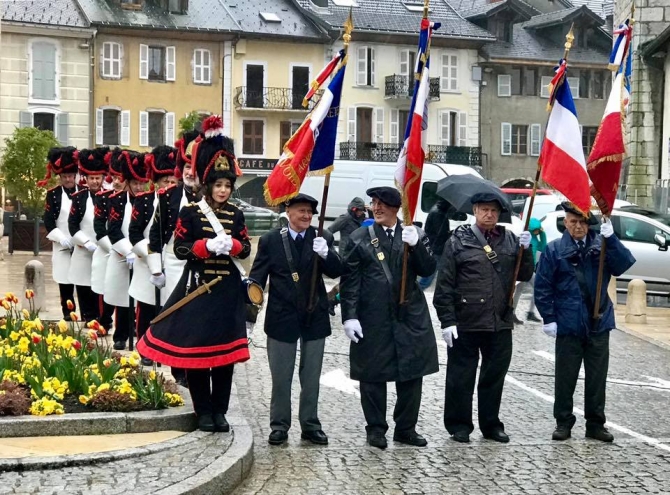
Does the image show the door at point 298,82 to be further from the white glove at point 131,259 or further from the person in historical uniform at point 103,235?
the white glove at point 131,259

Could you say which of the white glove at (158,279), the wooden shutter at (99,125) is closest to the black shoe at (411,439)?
the white glove at (158,279)

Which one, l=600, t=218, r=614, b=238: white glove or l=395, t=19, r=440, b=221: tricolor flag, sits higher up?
l=395, t=19, r=440, b=221: tricolor flag

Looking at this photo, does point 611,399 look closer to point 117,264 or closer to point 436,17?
point 117,264

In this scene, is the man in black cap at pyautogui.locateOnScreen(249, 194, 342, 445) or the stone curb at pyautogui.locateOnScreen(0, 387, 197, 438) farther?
the man in black cap at pyautogui.locateOnScreen(249, 194, 342, 445)

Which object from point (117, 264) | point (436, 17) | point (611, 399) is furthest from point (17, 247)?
point (436, 17)

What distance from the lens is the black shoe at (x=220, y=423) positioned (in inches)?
342

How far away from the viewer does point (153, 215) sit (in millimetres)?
11789

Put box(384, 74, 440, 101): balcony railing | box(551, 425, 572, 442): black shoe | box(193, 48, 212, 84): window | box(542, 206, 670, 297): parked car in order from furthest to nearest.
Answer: box(384, 74, 440, 101): balcony railing → box(193, 48, 212, 84): window → box(542, 206, 670, 297): parked car → box(551, 425, 572, 442): black shoe

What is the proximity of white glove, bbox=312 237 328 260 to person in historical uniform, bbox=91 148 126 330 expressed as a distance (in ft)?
14.1

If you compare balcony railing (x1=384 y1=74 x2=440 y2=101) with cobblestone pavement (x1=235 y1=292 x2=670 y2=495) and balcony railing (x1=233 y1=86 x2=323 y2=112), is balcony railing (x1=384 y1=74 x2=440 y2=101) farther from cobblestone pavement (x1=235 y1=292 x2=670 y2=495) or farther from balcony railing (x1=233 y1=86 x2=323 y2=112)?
cobblestone pavement (x1=235 y1=292 x2=670 y2=495)

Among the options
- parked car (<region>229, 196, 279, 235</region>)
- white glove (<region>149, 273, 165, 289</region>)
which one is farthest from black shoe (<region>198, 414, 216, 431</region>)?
parked car (<region>229, 196, 279, 235</region>)

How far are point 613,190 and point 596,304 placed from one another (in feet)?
3.29

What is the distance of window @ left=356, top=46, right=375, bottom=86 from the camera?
194 feet

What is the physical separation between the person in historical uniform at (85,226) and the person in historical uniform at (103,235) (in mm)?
125
